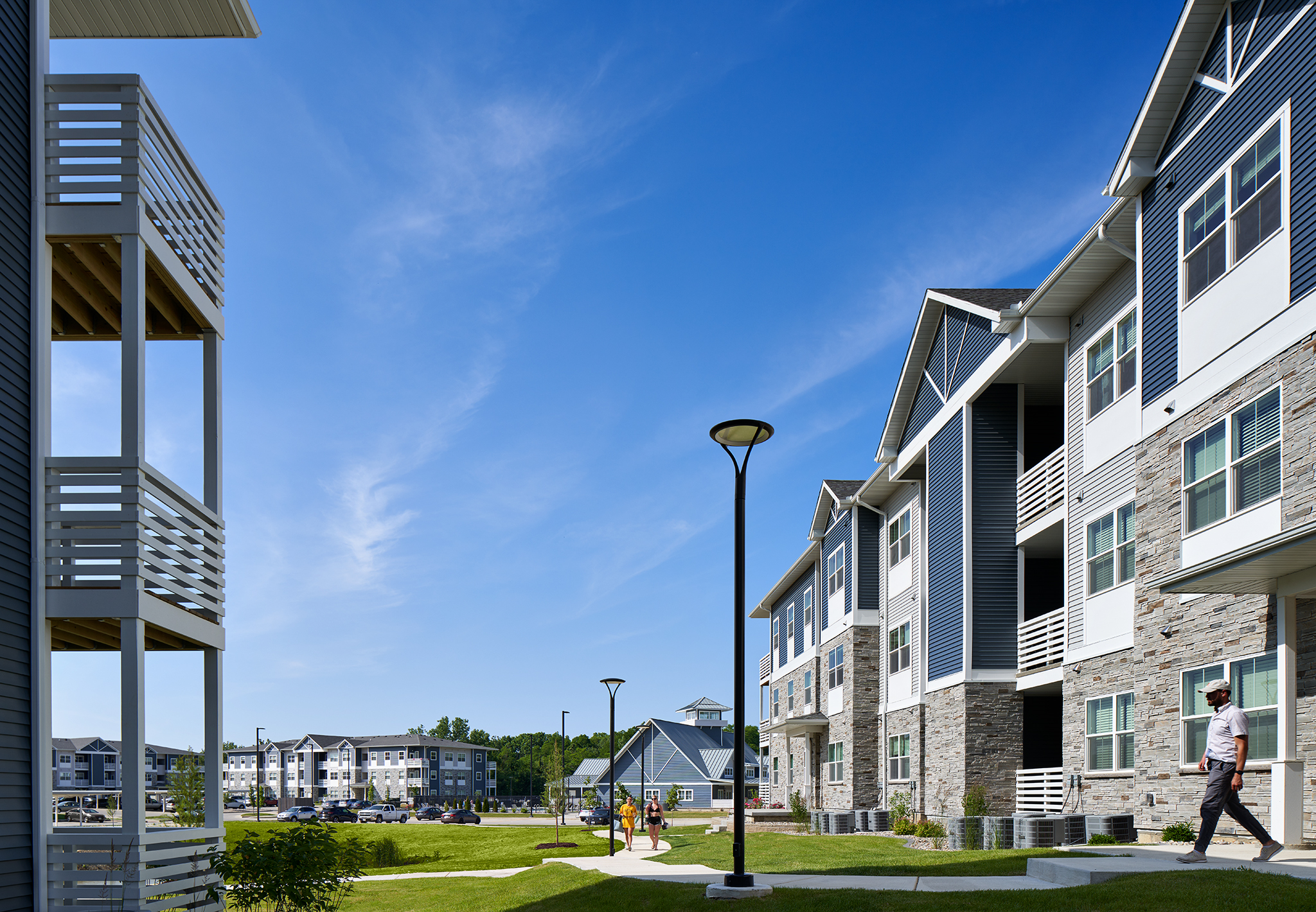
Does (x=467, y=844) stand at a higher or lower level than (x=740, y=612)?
lower

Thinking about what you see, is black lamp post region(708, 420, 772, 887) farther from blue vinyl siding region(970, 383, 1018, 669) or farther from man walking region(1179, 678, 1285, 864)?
blue vinyl siding region(970, 383, 1018, 669)

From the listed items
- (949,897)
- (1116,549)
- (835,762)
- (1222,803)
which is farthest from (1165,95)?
(835,762)

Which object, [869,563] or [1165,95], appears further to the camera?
[869,563]

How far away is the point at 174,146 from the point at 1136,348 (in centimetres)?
1421

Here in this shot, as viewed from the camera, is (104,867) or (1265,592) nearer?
(104,867)

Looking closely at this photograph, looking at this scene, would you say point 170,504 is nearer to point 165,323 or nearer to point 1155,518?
point 165,323

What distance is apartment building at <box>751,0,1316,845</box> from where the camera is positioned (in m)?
13.1

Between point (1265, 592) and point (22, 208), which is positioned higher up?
point (22, 208)

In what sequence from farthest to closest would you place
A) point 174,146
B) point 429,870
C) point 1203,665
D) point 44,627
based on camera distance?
1. point 429,870
2. point 1203,665
3. point 174,146
4. point 44,627

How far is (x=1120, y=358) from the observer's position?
61.9 feet

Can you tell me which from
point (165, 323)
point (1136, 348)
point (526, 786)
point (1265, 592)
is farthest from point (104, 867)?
point (526, 786)

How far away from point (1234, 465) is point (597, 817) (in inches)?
1937

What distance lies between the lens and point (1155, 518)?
1656 centimetres

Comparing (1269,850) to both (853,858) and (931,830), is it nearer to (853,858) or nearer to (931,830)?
(853,858)
